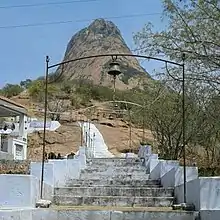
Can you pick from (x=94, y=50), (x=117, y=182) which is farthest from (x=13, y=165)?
(x=94, y=50)

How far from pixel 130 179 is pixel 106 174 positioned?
1.42m

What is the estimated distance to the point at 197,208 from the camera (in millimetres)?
8945

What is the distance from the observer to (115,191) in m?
11.3

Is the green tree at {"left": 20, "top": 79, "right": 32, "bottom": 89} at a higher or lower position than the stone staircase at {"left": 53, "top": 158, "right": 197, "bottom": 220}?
higher

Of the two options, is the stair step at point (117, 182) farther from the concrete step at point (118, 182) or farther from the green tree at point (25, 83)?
the green tree at point (25, 83)

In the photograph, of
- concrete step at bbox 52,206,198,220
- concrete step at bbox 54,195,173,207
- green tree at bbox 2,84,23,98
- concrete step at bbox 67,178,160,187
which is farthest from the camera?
green tree at bbox 2,84,23,98

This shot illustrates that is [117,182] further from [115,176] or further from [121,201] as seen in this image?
[121,201]

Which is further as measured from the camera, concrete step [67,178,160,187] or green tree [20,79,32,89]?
green tree [20,79,32,89]

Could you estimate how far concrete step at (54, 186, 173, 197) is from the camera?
36.8ft

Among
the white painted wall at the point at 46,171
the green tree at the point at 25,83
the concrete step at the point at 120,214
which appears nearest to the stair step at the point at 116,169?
the white painted wall at the point at 46,171

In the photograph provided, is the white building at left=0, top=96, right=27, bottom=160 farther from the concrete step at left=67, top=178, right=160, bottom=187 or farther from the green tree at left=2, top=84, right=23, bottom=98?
the green tree at left=2, top=84, right=23, bottom=98

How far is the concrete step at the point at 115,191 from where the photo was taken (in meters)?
11.2

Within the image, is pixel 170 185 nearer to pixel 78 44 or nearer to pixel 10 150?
pixel 10 150

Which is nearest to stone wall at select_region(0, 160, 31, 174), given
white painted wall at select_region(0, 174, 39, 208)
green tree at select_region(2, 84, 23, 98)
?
white painted wall at select_region(0, 174, 39, 208)
